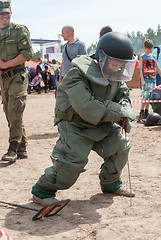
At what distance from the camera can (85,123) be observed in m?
3.71

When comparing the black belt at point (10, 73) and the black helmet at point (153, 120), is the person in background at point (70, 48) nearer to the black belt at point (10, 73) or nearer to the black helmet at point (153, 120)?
the black belt at point (10, 73)

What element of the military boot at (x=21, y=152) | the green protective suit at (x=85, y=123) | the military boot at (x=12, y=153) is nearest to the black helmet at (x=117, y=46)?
the green protective suit at (x=85, y=123)

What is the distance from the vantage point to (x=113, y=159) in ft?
12.7

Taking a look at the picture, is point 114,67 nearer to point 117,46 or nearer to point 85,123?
point 117,46

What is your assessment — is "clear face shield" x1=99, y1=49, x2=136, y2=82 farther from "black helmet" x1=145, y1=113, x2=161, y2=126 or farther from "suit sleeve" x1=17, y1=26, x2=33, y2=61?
"black helmet" x1=145, y1=113, x2=161, y2=126

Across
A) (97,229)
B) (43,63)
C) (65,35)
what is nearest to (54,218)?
(97,229)

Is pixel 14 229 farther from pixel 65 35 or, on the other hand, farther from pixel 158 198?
pixel 65 35

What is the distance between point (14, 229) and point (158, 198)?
5.05 feet

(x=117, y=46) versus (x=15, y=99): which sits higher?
(x=117, y=46)

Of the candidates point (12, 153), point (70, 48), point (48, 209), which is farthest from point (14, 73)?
point (48, 209)

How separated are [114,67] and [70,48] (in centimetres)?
324

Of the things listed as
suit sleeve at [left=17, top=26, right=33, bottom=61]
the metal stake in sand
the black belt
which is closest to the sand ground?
the metal stake in sand

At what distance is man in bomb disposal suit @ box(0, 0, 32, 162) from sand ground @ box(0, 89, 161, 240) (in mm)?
533

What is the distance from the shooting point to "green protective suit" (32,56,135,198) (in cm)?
351
